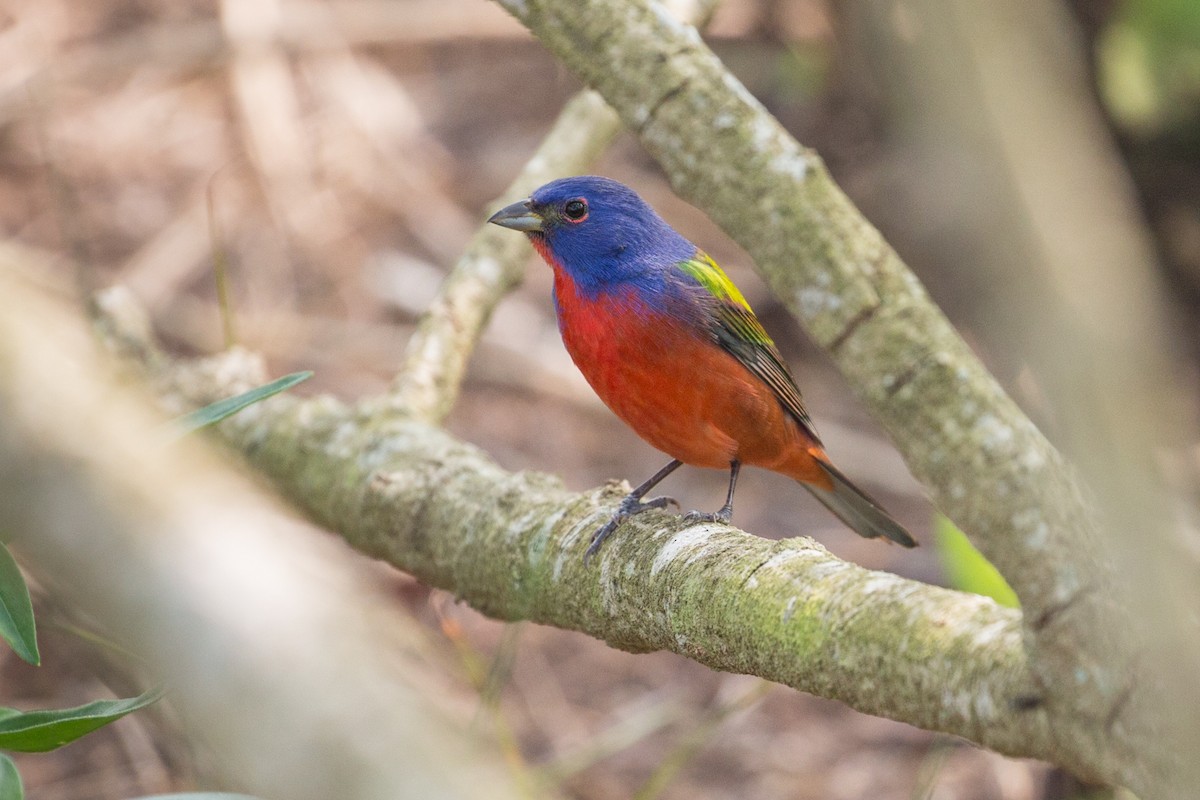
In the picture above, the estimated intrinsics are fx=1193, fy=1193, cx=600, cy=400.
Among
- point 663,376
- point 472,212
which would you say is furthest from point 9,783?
point 472,212

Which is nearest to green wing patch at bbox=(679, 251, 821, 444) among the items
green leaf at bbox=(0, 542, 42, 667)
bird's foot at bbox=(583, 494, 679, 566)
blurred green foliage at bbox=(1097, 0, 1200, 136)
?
bird's foot at bbox=(583, 494, 679, 566)

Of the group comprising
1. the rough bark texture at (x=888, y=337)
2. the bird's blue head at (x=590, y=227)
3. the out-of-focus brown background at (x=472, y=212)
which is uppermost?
the rough bark texture at (x=888, y=337)

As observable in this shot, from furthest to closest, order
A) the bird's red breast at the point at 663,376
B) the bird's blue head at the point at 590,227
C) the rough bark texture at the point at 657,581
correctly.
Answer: the bird's blue head at the point at 590,227
the bird's red breast at the point at 663,376
the rough bark texture at the point at 657,581

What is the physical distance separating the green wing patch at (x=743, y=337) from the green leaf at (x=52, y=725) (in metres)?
2.49

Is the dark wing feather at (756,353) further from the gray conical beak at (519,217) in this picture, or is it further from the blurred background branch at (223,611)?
the blurred background branch at (223,611)

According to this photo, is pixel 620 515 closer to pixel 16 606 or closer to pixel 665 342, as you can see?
pixel 665 342

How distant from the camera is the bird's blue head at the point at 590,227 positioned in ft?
13.7

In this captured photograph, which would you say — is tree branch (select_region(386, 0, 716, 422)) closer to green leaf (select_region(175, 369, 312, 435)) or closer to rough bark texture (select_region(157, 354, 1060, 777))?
rough bark texture (select_region(157, 354, 1060, 777))

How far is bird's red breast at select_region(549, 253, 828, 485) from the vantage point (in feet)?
12.7

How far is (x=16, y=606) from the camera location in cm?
218

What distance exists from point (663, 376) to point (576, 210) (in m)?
0.81

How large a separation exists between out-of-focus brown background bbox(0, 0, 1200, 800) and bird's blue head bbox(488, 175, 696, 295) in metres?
2.18

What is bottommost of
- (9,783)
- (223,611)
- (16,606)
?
(9,783)

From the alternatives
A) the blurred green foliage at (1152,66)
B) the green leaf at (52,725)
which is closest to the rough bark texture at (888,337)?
the green leaf at (52,725)
